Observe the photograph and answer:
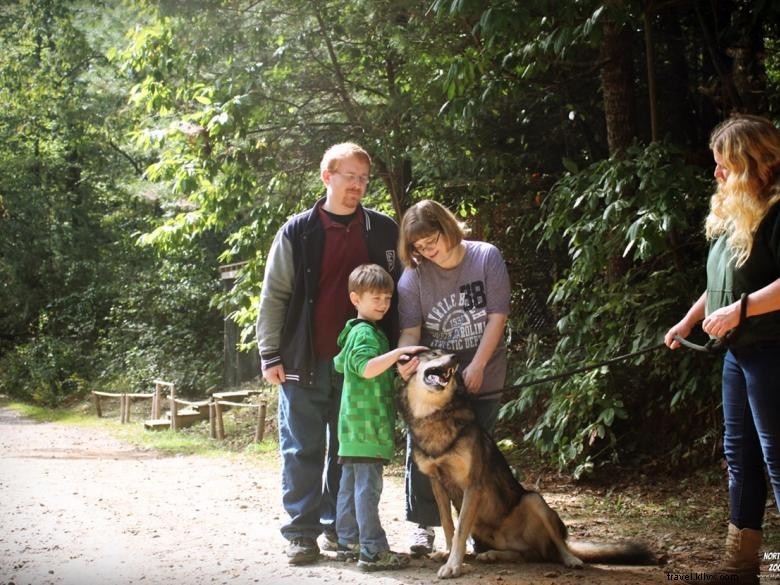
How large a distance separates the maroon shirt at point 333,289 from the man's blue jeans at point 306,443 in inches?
5.6

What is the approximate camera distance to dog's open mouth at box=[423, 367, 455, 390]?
391 centimetres

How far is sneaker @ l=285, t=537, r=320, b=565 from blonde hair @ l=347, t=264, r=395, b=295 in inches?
56.1

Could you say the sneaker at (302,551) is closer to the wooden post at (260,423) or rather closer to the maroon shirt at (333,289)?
the maroon shirt at (333,289)

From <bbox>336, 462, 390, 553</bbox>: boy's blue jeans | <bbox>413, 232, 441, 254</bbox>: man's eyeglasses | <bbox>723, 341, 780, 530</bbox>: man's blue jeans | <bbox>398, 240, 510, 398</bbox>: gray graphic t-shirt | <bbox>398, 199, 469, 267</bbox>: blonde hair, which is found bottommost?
<bbox>336, 462, 390, 553</bbox>: boy's blue jeans

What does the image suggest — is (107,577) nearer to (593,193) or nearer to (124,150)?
(593,193)

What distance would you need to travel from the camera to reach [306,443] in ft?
15.1

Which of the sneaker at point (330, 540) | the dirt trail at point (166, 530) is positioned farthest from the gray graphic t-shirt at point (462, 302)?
the sneaker at point (330, 540)

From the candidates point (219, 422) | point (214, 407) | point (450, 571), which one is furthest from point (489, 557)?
point (214, 407)

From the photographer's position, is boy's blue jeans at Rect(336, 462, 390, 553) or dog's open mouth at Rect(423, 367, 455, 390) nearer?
dog's open mouth at Rect(423, 367, 455, 390)

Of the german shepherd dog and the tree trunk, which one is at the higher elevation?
the tree trunk

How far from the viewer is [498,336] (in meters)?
4.22

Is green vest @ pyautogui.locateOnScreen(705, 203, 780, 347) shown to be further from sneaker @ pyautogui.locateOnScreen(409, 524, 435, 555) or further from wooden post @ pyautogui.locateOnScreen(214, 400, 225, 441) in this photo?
wooden post @ pyautogui.locateOnScreen(214, 400, 225, 441)

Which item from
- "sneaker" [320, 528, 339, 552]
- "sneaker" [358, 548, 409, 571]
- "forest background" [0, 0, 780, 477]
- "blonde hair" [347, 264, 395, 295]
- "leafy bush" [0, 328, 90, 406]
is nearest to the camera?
"sneaker" [358, 548, 409, 571]

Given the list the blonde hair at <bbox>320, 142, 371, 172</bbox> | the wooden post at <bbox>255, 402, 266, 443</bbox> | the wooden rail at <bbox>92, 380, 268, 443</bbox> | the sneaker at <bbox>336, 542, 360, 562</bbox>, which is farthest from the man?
the wooden rail at <bbox>92, 380, 268, 443</bbox>
